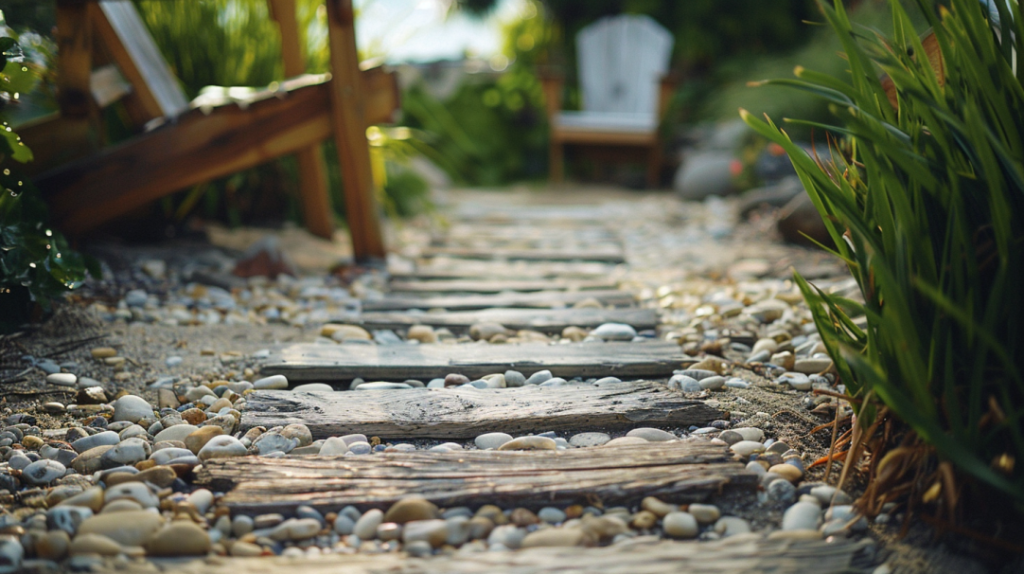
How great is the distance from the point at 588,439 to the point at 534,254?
5.55 ft

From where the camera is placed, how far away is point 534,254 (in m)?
2.88

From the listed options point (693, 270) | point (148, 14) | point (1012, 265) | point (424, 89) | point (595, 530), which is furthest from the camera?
point (424, 89)

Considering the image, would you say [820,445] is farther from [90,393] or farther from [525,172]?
[525,172]

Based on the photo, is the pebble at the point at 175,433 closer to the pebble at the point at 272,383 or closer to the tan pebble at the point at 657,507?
the pebble at the point at 272,383

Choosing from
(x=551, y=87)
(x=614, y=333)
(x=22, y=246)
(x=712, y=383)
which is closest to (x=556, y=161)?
(x=551, y=87)

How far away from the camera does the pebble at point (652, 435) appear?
1227 millimetres

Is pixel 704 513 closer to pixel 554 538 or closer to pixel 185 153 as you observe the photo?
pixel 554 538

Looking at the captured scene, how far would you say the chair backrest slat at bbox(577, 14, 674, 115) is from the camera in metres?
6.04

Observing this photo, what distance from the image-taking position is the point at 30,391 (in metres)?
1.40

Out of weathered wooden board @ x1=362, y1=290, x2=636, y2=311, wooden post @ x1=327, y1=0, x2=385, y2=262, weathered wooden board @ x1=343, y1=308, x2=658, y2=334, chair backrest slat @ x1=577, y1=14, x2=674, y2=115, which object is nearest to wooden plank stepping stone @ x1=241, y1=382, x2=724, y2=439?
weathered wooden board @ x1=343, y1=308, x2=658, y2=334

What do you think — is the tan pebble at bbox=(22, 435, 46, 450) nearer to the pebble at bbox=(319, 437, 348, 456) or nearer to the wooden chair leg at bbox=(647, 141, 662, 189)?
the pebble at bbox=(319, 437, 348, 456)

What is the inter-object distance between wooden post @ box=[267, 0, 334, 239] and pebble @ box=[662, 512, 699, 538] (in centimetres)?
209

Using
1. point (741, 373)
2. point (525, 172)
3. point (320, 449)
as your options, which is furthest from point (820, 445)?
point (525, 172)

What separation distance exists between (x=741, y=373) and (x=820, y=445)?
343mm
